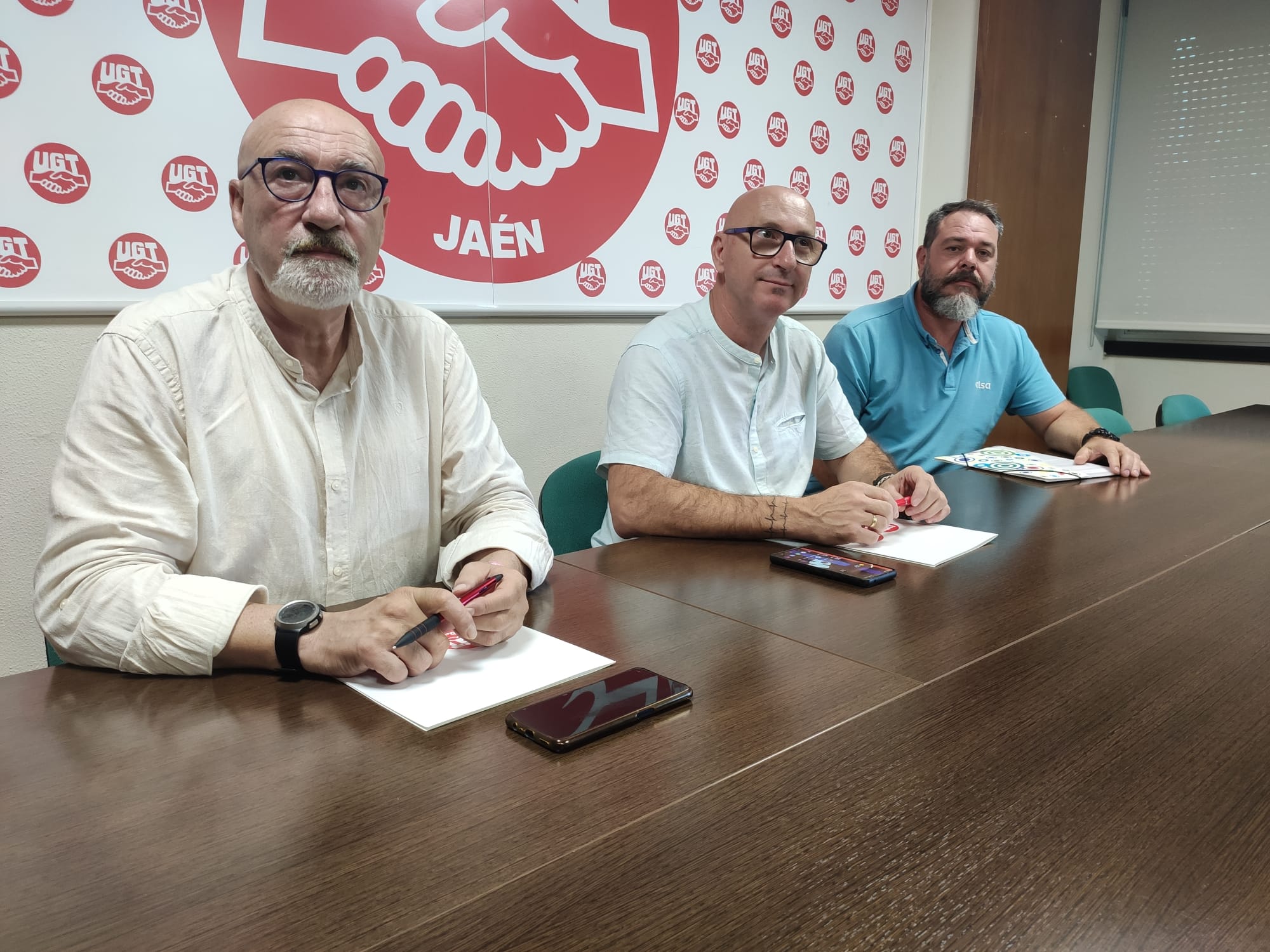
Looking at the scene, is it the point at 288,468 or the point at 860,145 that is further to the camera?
the point at 860,145

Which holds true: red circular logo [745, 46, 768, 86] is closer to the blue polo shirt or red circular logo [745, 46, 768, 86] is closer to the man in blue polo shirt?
the man in blue polo shirt

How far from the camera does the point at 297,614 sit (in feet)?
3.16

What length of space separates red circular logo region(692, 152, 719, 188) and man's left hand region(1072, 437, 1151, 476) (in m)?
1.48

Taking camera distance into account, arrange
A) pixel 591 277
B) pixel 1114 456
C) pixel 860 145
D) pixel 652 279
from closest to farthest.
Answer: pixel 1114 456 < pixel 591 277 < pixel 652 279 < pixel 860 145

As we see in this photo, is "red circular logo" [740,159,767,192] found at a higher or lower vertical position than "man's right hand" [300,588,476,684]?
higher

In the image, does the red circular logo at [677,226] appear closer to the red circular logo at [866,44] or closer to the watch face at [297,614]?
the red circular logo at [866,44]

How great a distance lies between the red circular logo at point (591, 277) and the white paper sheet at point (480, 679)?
1773mm

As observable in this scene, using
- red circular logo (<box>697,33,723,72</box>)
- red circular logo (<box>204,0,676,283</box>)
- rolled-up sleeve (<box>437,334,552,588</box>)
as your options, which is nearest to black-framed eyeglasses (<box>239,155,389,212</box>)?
rolled-up sleeve (<box>437,334,552,588</box>)

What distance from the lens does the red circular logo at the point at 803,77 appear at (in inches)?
125

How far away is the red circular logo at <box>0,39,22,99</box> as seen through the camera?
1.67 m

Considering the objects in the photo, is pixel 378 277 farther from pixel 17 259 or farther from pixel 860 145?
pixel 860 145

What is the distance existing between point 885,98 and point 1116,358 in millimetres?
2768

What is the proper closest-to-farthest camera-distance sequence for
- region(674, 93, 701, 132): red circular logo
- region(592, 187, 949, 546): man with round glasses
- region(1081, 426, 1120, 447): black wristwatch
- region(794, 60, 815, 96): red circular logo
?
region(592, 187, 949, 546): man with round glasses < region(1081, 426, 1120, 447): black wristwatch < region(674, 93, 701, 132): red circular logo < region(794, 60, 815, 96): red circular logo

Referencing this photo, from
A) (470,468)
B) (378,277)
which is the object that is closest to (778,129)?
(378,277)
